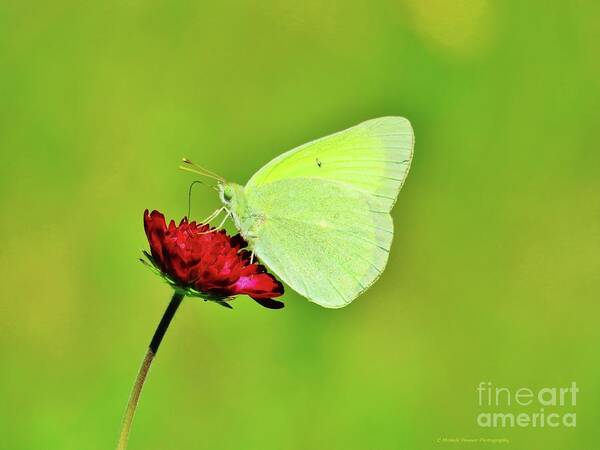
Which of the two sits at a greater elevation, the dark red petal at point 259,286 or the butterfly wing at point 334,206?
the butterfly wing at point 334,206

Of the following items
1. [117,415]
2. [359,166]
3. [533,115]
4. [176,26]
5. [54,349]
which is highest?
[176,26]

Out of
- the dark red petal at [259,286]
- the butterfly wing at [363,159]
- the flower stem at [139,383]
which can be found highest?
the butterfly wing at [363,159]

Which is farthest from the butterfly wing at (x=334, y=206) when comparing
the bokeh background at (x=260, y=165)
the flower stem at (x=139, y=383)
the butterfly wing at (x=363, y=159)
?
the bokeh background at (x=260, y=165)

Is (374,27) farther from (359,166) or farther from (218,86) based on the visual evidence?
(359,166)

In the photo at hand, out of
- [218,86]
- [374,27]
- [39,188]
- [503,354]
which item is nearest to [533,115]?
[374,27]

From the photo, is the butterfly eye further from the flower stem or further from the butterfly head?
the flower stem

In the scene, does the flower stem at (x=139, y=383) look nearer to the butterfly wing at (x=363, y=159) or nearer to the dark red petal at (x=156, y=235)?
the dark red petal at (x=156, y=235)

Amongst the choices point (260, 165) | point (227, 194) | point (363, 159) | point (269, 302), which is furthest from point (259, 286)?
point (260, 165)

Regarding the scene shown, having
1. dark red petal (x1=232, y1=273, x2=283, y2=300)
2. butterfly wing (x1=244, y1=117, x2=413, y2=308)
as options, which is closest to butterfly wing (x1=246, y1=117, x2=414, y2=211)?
butterfly wing (x1=244, y1=117, x2=413, y2=308)
